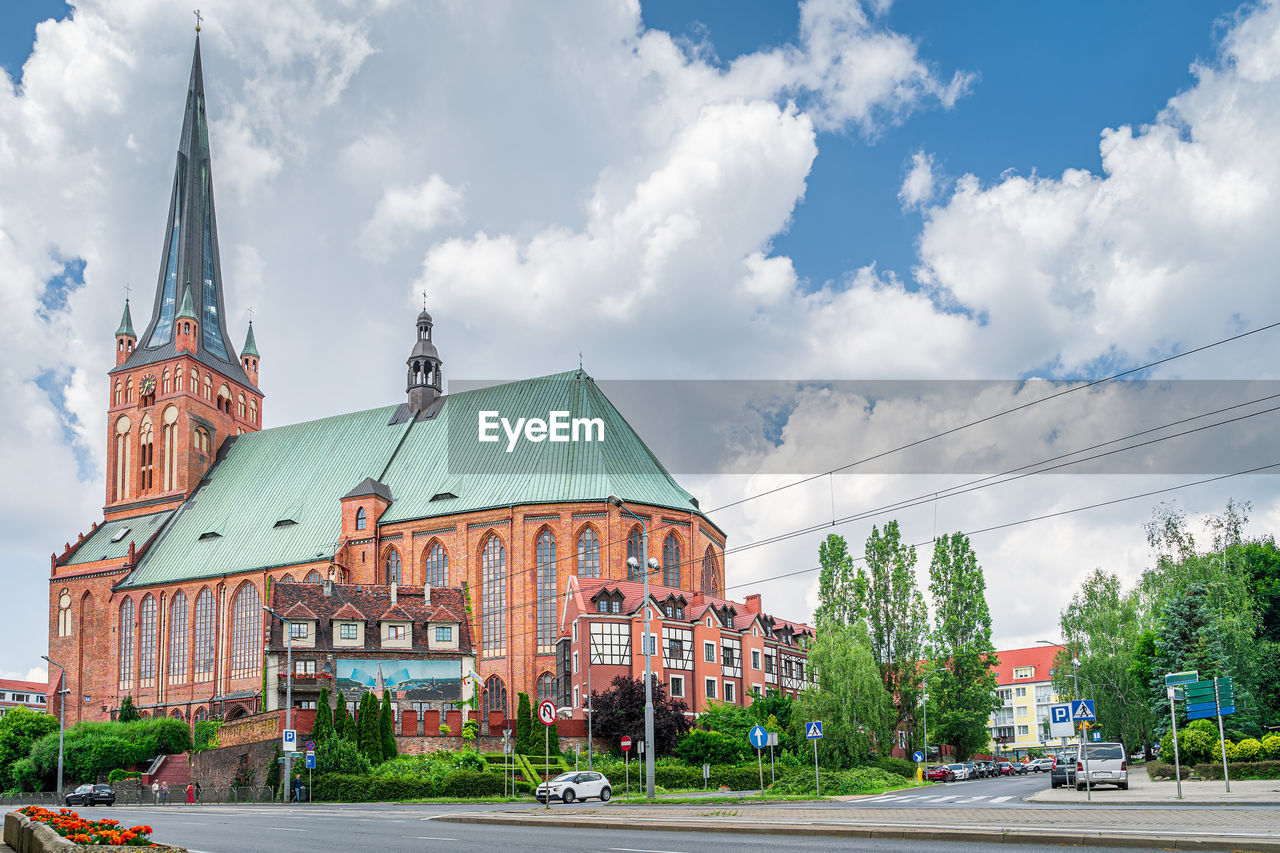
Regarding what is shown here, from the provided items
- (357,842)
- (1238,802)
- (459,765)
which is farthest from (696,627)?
(357,842)

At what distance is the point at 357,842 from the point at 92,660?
7736cm

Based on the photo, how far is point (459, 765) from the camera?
4950 cm

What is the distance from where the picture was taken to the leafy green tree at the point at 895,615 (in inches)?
2520

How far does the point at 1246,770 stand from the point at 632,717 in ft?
87.7

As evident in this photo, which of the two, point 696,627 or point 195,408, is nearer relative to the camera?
point 696,627

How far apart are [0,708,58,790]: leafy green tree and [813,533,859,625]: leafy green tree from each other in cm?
4975

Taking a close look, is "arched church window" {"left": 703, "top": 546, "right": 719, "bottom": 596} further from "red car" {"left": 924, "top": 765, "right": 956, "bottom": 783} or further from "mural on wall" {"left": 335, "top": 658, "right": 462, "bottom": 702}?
"red car" {"left": 924, "top": 765, "right": 956, "bottom": 783}

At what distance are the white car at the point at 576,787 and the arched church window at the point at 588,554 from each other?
103 feet

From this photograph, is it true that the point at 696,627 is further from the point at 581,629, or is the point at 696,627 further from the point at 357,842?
the point at 357,842

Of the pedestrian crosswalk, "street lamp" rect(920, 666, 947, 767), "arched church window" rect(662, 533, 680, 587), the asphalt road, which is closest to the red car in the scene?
"street lamp" rect(920, 666, 947, 767)

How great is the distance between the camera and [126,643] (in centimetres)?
8562

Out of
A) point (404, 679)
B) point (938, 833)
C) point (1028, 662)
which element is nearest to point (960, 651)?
point (404, 679)

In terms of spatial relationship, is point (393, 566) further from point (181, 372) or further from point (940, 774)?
point (940, 774)

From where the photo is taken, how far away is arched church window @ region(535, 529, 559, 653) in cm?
6888
